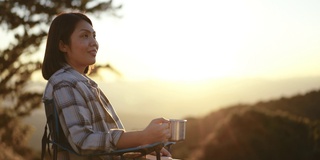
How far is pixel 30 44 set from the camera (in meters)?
10.6

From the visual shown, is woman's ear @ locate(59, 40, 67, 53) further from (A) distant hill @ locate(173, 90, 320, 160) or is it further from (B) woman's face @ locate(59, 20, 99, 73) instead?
(A) distant hill @ locate(173, 90, 320, 160)

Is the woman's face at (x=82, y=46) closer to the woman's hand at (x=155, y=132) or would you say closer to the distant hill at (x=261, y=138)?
the woman's hand at (x=155, y=132)

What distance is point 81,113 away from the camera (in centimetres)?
260

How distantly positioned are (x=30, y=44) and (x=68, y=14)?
8024mm

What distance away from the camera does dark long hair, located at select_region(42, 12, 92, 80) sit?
285cm

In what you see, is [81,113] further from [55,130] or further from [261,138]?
[261,138]

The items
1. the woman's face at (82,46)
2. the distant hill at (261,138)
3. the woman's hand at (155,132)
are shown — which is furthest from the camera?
the distant hill at (261,138)

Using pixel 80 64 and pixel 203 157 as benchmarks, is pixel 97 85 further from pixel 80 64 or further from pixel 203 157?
pixel 203 157

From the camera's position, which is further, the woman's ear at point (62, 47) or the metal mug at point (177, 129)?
the woman's ear at point (62, 47)

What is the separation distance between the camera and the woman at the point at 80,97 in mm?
2572

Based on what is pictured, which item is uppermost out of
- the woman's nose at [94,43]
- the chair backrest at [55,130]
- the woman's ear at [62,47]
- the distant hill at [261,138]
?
the woman's nose at [94,43]

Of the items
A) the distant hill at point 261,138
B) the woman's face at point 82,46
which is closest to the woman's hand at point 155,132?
the woman's face at point 82,46

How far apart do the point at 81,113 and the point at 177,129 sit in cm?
46

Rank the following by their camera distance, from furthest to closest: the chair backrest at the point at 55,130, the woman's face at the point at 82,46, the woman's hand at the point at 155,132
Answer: the woman's face at the point at 82,46 < the chair backrest at the point at 55,130 < the woman's hand at the point at 155,132
